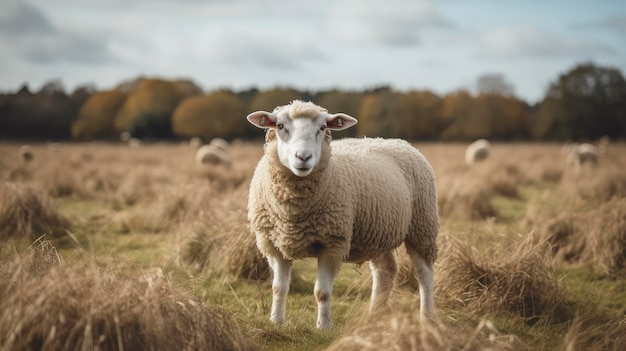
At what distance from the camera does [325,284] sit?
414 cm

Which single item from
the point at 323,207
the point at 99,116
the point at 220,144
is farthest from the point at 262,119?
the point at 99,116

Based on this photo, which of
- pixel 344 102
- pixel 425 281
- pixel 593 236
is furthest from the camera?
pixel 344 102

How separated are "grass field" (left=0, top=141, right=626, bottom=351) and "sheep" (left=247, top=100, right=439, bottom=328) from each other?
0.43 m

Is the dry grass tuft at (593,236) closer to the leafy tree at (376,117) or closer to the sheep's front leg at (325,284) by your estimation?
the sheep's front leg at (325,284)

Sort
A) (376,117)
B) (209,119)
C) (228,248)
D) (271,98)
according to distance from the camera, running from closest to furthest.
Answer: (228,248), (209,119), (376,117), (271,98)

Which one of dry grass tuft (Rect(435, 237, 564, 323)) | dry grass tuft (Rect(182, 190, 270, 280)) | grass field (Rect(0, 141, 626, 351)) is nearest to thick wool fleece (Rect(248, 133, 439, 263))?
dry grass tuft (Rect(435, 237, 564, 323))

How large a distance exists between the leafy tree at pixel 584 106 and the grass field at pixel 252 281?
36999 millimetres

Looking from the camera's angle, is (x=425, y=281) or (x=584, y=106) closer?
(x=425, y=281)

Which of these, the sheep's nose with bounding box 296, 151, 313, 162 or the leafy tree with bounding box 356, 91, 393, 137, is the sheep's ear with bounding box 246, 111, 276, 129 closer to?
the sheep's nose with bounding box 296, 151, 313, 162

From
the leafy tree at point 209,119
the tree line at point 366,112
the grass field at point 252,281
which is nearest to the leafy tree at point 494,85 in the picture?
the tree line at point 366,112

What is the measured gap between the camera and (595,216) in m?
6.79

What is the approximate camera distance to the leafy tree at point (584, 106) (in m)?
44.2

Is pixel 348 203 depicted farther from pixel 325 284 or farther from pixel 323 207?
pixel 325 284

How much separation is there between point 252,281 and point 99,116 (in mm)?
61546
